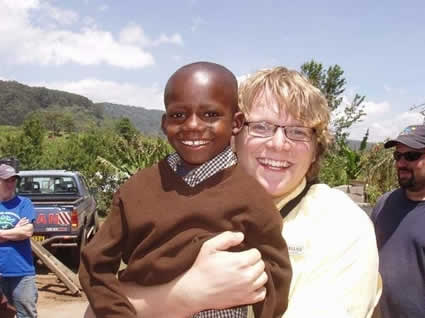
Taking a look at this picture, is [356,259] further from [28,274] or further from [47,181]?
[47,181]

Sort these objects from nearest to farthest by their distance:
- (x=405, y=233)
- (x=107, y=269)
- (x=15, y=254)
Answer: (x=107, y=269), (x=405, y=233), (x=15, y=254)

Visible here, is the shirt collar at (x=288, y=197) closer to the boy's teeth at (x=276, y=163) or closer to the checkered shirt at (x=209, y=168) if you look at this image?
the boy's teeth at (x=276, y=163)

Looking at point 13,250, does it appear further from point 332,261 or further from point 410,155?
point 332,261

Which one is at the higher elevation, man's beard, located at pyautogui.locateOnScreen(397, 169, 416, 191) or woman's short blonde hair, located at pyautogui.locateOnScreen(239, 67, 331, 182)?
woman's short blonde hair, located at pyautogui.locateOnScreen(239, 67, 331, 182)

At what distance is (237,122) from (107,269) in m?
0.67

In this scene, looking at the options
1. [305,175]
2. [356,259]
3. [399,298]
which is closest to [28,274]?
[399,298]

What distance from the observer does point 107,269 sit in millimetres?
1649

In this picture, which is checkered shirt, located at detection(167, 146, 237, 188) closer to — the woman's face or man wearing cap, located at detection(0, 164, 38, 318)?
the woman's face

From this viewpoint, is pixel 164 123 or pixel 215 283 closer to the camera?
pixel 215 283

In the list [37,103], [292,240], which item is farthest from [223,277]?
[37,103]

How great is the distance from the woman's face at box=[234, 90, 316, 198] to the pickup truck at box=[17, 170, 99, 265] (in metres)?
7.97

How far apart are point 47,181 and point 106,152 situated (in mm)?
11029

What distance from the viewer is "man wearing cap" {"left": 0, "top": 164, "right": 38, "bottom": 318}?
5.82 meters

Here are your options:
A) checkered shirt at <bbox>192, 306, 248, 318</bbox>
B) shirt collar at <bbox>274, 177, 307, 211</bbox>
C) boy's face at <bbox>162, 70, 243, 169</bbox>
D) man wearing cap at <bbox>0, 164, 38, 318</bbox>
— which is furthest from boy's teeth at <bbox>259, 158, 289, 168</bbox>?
man wearing cap at <bbox>0, 164, 38, 318</bbox>
